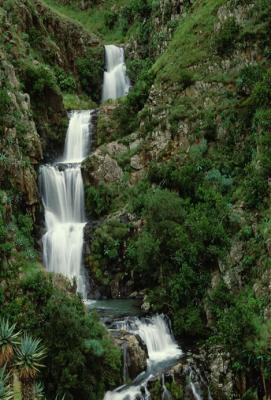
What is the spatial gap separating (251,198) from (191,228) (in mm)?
3886

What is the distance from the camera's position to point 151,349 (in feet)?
74.4

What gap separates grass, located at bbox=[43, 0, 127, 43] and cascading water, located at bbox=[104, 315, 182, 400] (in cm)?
4844

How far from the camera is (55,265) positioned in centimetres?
3103

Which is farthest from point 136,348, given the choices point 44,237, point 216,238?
point 44,237

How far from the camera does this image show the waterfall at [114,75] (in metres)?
53.1

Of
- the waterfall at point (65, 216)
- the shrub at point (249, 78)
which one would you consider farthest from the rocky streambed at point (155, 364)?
the shrub at point (249, 78)

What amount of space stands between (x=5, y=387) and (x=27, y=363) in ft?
5.40

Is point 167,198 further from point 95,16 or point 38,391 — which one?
point 95,16

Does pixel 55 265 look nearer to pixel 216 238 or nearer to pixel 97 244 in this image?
pixel 97 244

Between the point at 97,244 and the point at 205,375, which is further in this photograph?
the point at 97,244

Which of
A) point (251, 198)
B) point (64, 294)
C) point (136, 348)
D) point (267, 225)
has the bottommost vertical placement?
point (136, 348)

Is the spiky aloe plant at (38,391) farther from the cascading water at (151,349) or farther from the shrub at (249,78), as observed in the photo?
the shrub at (249,78)

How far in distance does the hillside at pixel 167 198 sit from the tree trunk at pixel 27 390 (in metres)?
1.66

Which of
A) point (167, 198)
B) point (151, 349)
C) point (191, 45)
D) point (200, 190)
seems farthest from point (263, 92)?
point (151, 349)
